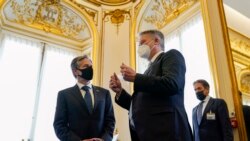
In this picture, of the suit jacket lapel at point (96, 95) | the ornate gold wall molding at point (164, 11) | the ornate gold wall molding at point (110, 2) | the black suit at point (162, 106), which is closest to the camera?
the black suit at point (162, 106)

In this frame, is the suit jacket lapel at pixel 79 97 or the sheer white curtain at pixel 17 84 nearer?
the suit jacket lapel at pixel 79 97

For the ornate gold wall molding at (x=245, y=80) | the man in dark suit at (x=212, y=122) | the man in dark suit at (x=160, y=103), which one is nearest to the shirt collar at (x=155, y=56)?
the man in dark suit at (x=160, y=103)

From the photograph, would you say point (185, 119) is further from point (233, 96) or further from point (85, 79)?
point (233, 96)

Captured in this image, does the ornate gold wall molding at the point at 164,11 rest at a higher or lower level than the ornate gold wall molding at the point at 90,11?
lower

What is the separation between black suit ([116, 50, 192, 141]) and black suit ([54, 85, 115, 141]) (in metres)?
0.50

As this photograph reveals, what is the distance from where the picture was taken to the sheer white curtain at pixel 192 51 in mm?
3749

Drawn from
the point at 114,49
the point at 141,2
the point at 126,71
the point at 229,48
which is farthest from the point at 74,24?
the point at 126,71

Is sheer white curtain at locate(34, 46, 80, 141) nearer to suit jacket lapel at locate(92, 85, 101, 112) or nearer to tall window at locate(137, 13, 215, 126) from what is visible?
tall window at locate(137, 13, 215, 126)

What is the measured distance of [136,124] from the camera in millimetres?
1480

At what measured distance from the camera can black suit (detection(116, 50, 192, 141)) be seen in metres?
1.41

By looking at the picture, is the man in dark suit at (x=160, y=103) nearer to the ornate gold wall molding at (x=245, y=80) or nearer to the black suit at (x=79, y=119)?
the black suit at (x=79, y=119)

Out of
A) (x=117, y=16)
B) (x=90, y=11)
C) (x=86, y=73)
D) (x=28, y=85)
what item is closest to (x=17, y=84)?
(x=28, y=85)

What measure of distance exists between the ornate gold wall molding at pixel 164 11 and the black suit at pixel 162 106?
9.90 feet

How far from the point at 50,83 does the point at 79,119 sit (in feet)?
9.95
